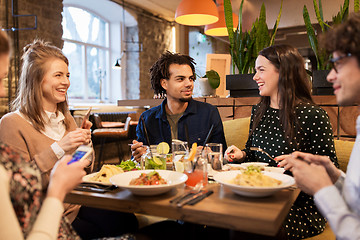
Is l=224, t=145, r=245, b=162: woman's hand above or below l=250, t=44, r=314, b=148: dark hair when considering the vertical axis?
below

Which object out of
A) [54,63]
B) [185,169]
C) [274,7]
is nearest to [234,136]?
[185,169]

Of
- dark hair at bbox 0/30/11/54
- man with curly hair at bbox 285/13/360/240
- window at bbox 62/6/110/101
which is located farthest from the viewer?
window at bbox 62/6/110/101

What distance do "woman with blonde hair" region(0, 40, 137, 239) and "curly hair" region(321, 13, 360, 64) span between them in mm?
Answer: 1162

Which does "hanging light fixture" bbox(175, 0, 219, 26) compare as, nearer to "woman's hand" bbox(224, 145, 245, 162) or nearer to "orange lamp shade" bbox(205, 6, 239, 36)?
"orange lamp shade" bbox(205, 6, 239, 36)

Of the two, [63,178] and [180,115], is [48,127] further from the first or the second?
[180,115]

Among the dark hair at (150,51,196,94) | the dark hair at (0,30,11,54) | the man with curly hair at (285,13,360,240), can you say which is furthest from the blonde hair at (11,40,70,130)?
the man with curly hair at (285,13,360,240)

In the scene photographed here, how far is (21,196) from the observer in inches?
34.0

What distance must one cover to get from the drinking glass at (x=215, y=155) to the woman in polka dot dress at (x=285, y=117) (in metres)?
0.31

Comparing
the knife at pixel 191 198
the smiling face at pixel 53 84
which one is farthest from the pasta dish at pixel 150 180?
the smiling face at pixel 53 84

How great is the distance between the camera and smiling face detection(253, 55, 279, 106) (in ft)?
6.65

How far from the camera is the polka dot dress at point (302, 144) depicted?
5.02 ft

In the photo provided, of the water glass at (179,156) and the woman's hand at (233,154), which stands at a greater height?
the water glass at (179,156)

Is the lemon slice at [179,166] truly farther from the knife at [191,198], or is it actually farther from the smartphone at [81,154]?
the smartphone at [81,154]

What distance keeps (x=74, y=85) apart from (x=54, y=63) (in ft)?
20.3
